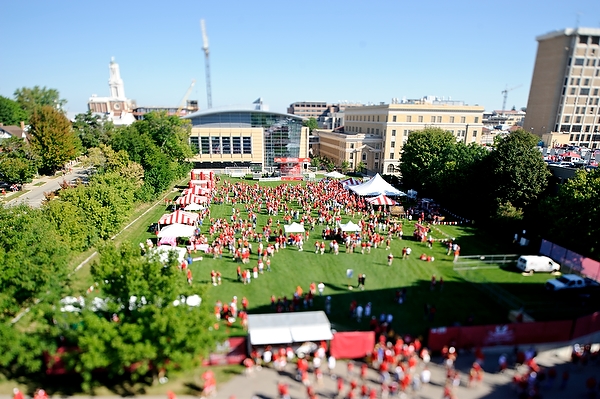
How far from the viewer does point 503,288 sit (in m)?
19.4

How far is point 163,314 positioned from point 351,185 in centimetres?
3281

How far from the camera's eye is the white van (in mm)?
21266

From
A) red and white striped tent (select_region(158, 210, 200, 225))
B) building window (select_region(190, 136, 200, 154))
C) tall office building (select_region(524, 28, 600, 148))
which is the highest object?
tall office building (select_region(524, 28, 600, 148))

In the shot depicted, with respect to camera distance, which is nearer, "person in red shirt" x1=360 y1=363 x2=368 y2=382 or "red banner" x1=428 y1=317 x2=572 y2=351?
"person in red shirt" x1=360 y1=363 x2=368 y2=382

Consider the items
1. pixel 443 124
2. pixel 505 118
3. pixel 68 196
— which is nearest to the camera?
pixel 68 196

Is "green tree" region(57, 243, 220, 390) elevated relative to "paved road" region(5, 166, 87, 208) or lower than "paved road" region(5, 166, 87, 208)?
elevated

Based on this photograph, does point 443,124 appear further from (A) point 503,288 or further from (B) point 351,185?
(A) point 503,288

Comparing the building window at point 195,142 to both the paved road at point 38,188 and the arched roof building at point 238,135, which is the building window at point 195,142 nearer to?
the arched roof building at point 238,135

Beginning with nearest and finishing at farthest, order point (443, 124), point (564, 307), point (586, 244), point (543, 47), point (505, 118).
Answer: point (564, 307)
point (586, 244)
point (443, 124)
point (543, 47)
point (505, 118)

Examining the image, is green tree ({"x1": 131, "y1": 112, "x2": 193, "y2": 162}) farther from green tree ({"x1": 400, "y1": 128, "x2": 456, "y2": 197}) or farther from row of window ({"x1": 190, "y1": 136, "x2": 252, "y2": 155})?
green tree ({"x1": 400, "y1": 128, "x2": 456, "y2": 197})

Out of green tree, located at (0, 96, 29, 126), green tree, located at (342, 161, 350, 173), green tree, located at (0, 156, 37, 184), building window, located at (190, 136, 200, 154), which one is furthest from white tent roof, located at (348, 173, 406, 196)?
green tree, located at (0, 96, 29, 126)

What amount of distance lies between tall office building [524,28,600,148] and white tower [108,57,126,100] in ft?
521

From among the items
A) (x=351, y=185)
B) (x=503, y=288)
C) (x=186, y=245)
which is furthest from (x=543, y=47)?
(x=186, y=245)

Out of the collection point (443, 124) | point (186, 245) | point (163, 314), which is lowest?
point (186, 245)
